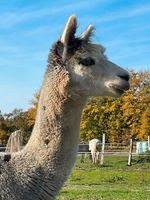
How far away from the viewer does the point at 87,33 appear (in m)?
5.57

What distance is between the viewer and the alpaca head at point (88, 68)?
519cm

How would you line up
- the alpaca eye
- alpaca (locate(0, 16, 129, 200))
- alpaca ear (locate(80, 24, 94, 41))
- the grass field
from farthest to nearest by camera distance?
1. the grass field
2. alpaca ear (locate(80, 24, 94, 41))
3. the alpaca eye
4. alpaca (locate(0, 16, 129, 200))

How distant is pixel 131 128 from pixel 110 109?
3162 mm

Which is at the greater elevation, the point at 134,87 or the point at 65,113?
the point at 134,87

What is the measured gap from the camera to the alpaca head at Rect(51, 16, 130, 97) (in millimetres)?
5188

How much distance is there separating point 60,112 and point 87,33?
0.93m

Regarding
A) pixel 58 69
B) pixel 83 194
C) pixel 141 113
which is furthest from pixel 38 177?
pixel 141 113

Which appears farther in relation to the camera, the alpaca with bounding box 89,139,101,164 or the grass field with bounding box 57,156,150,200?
the alpaca with bounding box 89,139,101,164

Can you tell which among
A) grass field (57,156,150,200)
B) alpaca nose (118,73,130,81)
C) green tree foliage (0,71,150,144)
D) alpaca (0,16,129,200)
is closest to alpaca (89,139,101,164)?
grass field (57,156,150,200)

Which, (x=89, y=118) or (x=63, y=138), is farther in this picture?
(x=89, y=118)

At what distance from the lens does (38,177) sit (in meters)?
4.90

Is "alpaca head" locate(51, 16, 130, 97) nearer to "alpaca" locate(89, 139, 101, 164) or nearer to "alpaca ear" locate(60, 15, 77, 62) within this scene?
"alpaca ear" locate(60, 15, 77, 62)

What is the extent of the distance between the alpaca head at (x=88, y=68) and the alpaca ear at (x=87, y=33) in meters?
0.10

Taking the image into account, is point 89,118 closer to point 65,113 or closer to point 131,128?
point 131,128
